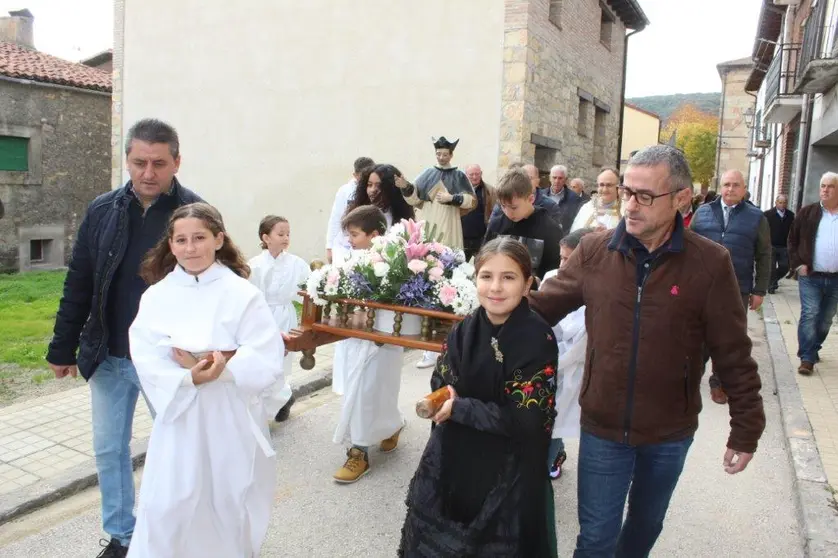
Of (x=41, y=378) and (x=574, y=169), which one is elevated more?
(x=574, y=169)

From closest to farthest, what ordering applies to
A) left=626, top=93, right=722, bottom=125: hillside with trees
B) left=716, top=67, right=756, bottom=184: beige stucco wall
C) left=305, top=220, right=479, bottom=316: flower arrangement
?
1. left=305, top=220, right=479, bottom=316: flower arrangement
2. left=716, top=67, right=756, bottom=184: beige stucco wall
3. left=626, top=93, right=722, bottom=125: hillside with trees

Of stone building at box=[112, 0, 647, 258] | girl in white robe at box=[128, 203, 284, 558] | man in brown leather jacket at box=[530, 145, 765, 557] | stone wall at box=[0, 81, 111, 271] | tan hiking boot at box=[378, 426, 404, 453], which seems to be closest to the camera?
man in brown leather jacket at box=[530, 145, 765, 557]

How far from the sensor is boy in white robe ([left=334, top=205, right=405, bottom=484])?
455 cm

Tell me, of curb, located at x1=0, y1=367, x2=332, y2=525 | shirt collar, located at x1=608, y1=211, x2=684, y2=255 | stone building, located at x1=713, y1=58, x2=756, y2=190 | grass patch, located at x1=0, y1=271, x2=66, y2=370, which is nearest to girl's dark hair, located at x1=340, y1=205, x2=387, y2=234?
curb, located at x1=0, y1=367, x2=332, y2=525

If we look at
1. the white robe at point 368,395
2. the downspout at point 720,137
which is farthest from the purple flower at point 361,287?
the downspout at point 720,137

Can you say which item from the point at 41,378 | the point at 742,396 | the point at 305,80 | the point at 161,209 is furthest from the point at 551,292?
the point at 305,80

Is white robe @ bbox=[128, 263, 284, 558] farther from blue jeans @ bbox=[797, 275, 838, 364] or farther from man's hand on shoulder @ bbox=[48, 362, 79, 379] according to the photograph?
blue jeans @ bbox=[797, 275, 838, 364]

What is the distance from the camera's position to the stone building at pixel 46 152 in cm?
1798

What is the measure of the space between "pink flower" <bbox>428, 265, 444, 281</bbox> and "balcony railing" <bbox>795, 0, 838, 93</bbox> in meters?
9.38

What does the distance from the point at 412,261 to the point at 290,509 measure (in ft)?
5.35

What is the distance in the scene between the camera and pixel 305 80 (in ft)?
43.6

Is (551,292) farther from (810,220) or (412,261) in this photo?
(810,220)

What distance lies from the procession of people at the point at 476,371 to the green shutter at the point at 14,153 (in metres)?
17.2

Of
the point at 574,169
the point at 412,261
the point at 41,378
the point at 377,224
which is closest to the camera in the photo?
the point at 412,261
